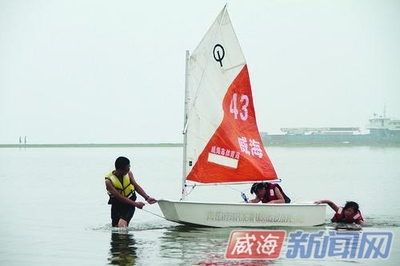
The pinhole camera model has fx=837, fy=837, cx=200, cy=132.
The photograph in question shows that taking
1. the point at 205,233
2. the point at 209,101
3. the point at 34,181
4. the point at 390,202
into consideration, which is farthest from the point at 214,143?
the point at 34,181

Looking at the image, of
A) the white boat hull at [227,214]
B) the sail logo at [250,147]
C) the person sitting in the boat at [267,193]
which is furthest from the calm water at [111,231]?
the sail logo at [250,147]

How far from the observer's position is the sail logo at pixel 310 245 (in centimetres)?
1780

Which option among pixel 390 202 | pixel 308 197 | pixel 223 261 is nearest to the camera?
pixel 223 261

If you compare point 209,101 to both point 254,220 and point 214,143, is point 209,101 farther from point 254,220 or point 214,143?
point 254,220

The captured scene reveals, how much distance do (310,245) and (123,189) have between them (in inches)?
176

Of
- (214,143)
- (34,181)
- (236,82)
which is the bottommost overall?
(34,181)

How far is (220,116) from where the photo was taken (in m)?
22.1

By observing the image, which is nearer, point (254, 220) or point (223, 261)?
point (223, 261)

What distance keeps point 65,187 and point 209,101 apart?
1000 inches

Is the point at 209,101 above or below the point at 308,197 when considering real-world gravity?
above

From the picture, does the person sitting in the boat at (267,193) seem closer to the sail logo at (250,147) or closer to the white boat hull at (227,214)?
the white boat hull at (227,214)

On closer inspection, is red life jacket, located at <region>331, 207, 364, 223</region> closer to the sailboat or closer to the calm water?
the calm water

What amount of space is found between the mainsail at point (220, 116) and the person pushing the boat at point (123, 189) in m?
Answer: 2.47

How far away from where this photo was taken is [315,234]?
2067 centimetres
